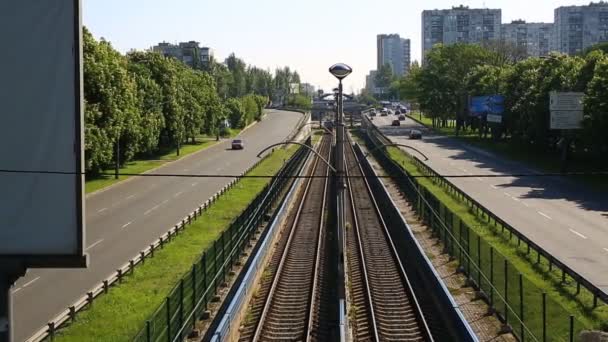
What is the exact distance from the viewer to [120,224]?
1532 inches

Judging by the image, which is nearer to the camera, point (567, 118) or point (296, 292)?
point (296, 292)

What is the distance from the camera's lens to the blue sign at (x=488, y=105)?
263ft

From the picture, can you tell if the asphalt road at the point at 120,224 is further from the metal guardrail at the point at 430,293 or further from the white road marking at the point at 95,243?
the metal guardrail at the point at 430,293

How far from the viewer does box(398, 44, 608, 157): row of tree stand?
50.1 m

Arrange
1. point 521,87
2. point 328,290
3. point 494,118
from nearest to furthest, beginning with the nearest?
point 328,290 < point 521,87 < point 494,118

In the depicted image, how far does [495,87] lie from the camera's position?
94062 mm

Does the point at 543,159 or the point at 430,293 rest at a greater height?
the point at 543,159

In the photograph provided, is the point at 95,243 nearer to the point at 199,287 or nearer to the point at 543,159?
the point at 199,287

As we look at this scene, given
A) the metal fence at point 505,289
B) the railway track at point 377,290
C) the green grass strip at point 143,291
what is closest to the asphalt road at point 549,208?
the metal fence at point 505,289

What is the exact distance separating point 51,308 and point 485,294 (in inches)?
499

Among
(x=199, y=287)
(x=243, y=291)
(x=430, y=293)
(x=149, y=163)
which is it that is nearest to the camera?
(x=199, y=287)

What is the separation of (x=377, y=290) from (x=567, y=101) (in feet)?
101

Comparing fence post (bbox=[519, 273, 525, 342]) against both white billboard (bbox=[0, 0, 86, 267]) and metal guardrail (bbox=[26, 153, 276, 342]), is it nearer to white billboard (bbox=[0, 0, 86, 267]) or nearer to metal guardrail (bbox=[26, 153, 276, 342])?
white billboard (bbox=[0, 0, 86, 267])

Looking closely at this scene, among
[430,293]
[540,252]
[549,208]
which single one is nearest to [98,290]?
[430,293]
